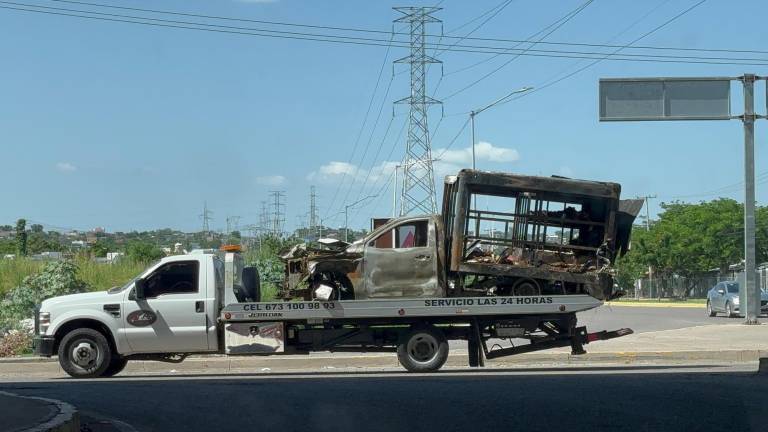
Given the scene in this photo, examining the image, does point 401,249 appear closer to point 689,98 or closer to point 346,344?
point 346,344

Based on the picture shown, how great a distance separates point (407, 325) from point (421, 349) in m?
0.45

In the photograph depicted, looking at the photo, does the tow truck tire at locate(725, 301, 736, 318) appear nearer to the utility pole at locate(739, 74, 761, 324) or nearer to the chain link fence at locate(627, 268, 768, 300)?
the utility pole at locate(739, 74, 761, 324)

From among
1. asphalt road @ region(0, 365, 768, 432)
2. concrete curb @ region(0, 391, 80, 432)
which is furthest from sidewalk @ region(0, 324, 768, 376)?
concrete curb @ region(0, 391, 80, 432)

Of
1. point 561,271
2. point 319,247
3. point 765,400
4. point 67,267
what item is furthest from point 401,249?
point 67,267

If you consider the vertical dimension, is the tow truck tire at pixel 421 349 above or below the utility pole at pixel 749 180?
below

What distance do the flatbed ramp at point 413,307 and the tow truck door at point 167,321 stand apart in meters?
0.59

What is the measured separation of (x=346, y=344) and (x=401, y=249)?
179 cm

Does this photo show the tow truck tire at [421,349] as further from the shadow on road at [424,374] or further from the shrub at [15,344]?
the shrub at [15,344]

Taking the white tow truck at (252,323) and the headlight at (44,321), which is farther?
the headlight at (44,321)

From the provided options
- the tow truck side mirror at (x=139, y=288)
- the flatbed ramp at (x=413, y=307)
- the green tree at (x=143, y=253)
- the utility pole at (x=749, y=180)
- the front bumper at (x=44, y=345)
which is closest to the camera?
the flatbed ramp at (x=413, y=307)

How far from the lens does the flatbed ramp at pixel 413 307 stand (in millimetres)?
15680

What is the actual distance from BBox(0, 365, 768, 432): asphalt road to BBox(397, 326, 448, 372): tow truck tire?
93 centimetres

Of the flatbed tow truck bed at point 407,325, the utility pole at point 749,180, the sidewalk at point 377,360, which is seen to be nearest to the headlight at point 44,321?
the sidewalk at point 377,360

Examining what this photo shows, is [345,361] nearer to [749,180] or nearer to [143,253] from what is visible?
[749,180]
